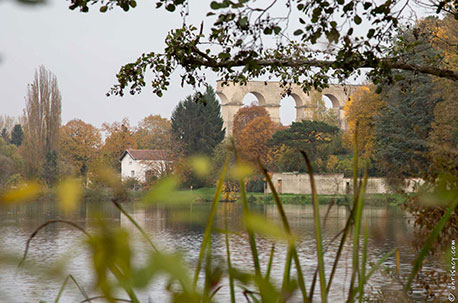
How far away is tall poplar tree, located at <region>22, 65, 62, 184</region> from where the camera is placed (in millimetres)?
43500

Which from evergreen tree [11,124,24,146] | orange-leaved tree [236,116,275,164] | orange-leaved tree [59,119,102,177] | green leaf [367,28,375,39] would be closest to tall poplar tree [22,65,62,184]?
orange-leaved tree [59,119,102,177]

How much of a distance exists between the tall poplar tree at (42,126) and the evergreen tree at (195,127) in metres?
8.59

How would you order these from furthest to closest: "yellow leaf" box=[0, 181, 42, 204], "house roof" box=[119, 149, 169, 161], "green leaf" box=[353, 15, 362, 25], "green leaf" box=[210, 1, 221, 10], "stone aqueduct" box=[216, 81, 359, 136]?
"stone aqueduct" box=[216, 81, 359, 136], "house roof" box=[119, 149, 169, 161], "green leaf" box=[353, 15, 362, 25], "green leaf" box=[210, 1, 221, 10], "yellow leaf" box=[0, 181, 42, 204]

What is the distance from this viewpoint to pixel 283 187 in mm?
39969

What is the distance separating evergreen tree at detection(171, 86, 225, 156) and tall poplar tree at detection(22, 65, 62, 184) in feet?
28.2

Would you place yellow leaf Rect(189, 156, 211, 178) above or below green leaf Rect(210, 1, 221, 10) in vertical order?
below

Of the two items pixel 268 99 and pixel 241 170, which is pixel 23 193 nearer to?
pixel 241 170

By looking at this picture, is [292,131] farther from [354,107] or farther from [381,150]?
[381,150]

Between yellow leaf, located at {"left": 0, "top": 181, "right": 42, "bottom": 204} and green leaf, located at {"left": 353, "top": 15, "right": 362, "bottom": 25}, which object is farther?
green leaf, located at {"left": 353, "top": 15, "right": 362, "bottom": 25}

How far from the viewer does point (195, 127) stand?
46875 millimetres

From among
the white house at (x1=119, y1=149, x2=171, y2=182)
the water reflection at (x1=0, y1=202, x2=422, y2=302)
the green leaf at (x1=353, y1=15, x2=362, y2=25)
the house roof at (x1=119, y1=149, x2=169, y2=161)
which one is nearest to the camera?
the water reflection at (x1=0, y1=202, x2=422, y2=302)

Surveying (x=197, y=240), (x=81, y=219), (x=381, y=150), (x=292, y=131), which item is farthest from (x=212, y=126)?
(x=197, y=240)

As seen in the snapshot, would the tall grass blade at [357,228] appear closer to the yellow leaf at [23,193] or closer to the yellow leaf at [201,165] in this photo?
the yellow leaf at [201,165]

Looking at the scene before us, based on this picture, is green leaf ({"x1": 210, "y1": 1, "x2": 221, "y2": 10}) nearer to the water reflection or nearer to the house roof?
the water reflection
